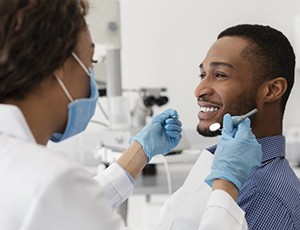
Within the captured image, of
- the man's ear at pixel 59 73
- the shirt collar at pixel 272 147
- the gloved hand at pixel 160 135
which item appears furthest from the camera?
the gloved hand at pixel 160 135

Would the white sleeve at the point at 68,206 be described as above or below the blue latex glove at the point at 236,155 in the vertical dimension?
above

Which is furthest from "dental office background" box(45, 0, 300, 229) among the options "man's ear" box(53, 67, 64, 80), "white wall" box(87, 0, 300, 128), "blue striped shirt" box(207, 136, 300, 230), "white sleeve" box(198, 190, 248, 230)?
"man's ear" box(53, 67, 64, 80)

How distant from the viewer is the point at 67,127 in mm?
1002

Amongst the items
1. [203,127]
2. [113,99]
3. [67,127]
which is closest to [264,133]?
[203,127]

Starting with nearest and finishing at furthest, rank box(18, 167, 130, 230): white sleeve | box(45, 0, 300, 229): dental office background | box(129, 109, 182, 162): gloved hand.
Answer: box(18, 167, 130, 230): white sleeve → box(129, 109, 182, 162): gloved hand → box(45, 0, 300, 229): dental office background

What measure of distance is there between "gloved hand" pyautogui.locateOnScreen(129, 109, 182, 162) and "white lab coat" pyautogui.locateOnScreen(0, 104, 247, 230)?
2.05ft

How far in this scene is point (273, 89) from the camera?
137cm

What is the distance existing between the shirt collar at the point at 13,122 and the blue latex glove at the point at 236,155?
1.53ft

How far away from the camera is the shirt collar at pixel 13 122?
33.9 inches

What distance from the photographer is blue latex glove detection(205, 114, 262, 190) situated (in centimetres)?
112

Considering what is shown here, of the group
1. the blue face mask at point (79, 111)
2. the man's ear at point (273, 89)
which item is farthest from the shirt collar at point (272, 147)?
the blue face mask at point (79, 111)

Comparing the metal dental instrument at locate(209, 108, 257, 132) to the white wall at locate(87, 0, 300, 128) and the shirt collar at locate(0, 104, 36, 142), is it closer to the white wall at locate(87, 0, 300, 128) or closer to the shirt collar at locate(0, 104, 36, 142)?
the shirt collar at locate(0, 104, 36, 142)

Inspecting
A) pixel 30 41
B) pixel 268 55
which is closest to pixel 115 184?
pixel 268 55

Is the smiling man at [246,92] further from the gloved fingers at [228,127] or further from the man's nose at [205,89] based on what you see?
the gloved fingers at [228,127]
